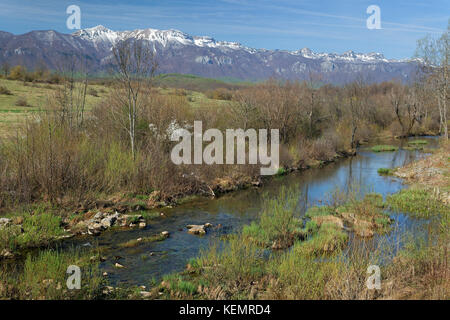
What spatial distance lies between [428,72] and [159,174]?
32.9m

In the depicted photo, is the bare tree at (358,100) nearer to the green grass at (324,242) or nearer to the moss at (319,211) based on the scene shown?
the moss at (319,211)

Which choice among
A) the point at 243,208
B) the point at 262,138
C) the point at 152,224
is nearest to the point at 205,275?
the point at 152,224

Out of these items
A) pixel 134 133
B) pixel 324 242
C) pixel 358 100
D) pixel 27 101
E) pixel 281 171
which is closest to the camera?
pixel 324 242

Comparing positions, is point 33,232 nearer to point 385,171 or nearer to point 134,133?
point 134,133

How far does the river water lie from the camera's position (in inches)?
363

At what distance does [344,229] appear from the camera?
12.6 m

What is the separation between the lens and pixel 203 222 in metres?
13.5

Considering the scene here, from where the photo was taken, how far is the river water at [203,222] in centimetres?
921

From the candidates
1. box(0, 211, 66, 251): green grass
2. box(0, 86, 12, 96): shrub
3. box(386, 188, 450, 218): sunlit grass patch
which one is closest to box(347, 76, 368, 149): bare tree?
box(386, 188, 450, 218): sunlit grass patch

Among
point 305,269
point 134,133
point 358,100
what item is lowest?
point 305,269

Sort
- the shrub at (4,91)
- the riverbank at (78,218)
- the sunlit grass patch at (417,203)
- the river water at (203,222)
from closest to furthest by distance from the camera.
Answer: the river water at (203,222) → the riverbank at (78,218) → the sunlit grass patch at (417,203) → the shrub at (4,91)

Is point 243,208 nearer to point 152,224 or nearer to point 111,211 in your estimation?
point 152,224

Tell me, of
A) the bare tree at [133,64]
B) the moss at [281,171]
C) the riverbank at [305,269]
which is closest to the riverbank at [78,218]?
the bare tree at [133,64]

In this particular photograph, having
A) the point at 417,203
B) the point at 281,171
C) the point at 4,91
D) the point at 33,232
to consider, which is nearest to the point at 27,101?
the point at 4,91
